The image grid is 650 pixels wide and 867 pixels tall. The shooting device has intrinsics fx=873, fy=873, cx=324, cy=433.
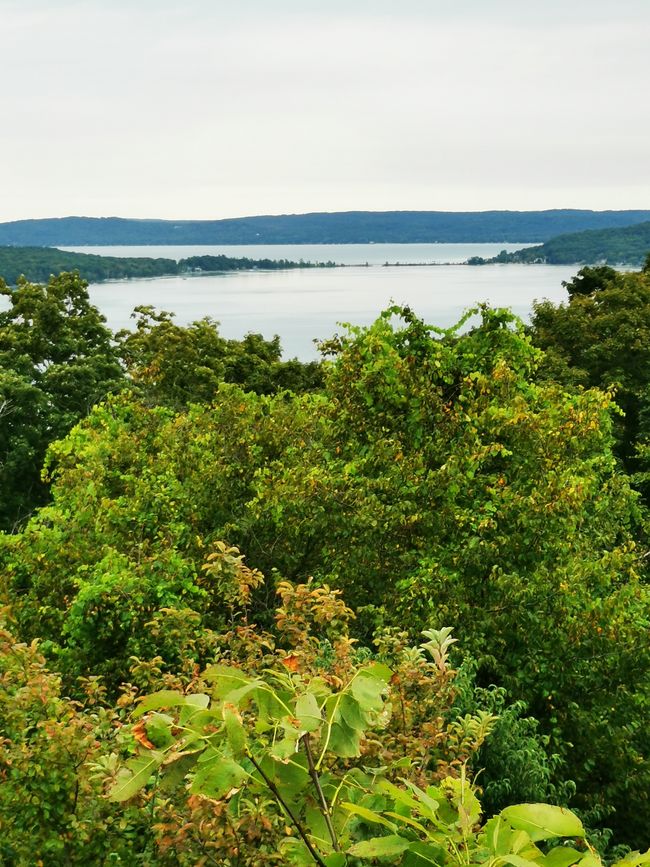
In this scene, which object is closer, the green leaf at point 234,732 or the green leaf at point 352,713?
the green leaf at point 234,732

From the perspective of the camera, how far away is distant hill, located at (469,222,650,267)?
138 metres

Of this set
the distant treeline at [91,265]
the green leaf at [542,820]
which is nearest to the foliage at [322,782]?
the green leaf at [542,820]

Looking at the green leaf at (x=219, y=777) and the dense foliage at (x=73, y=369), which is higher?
the green leaf at (x=219, y=777)

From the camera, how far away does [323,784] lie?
9.46 feet

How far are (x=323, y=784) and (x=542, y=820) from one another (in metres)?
0.87

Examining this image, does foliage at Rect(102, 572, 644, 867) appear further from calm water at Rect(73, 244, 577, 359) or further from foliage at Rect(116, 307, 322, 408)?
calm water at Rect(73, 244, 577, 359)

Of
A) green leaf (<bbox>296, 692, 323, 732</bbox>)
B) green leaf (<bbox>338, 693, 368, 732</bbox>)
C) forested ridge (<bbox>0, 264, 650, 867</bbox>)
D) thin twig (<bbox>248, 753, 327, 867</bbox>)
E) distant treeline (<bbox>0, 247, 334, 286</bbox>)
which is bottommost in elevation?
forested ridge (<bbox>0, 264, 650, 867</bbox>)

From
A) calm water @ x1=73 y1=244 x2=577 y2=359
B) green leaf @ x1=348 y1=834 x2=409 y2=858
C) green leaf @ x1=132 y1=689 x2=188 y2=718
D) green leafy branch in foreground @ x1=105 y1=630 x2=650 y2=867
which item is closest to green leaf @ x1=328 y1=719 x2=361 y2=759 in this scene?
green leafy branch in foreground @ x1=105 y1=630 x2=650 y2=867

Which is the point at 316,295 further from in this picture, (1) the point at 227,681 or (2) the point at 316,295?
(1) the point at 227,681

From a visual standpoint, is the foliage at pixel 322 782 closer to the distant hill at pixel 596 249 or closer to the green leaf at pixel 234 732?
the green leaf at pixel 234 732

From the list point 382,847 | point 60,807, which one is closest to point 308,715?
point 382,847

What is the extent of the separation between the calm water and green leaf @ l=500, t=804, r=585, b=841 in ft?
180

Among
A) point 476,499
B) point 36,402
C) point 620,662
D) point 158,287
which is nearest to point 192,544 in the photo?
point 476,499

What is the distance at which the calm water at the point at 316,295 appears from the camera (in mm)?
82125
